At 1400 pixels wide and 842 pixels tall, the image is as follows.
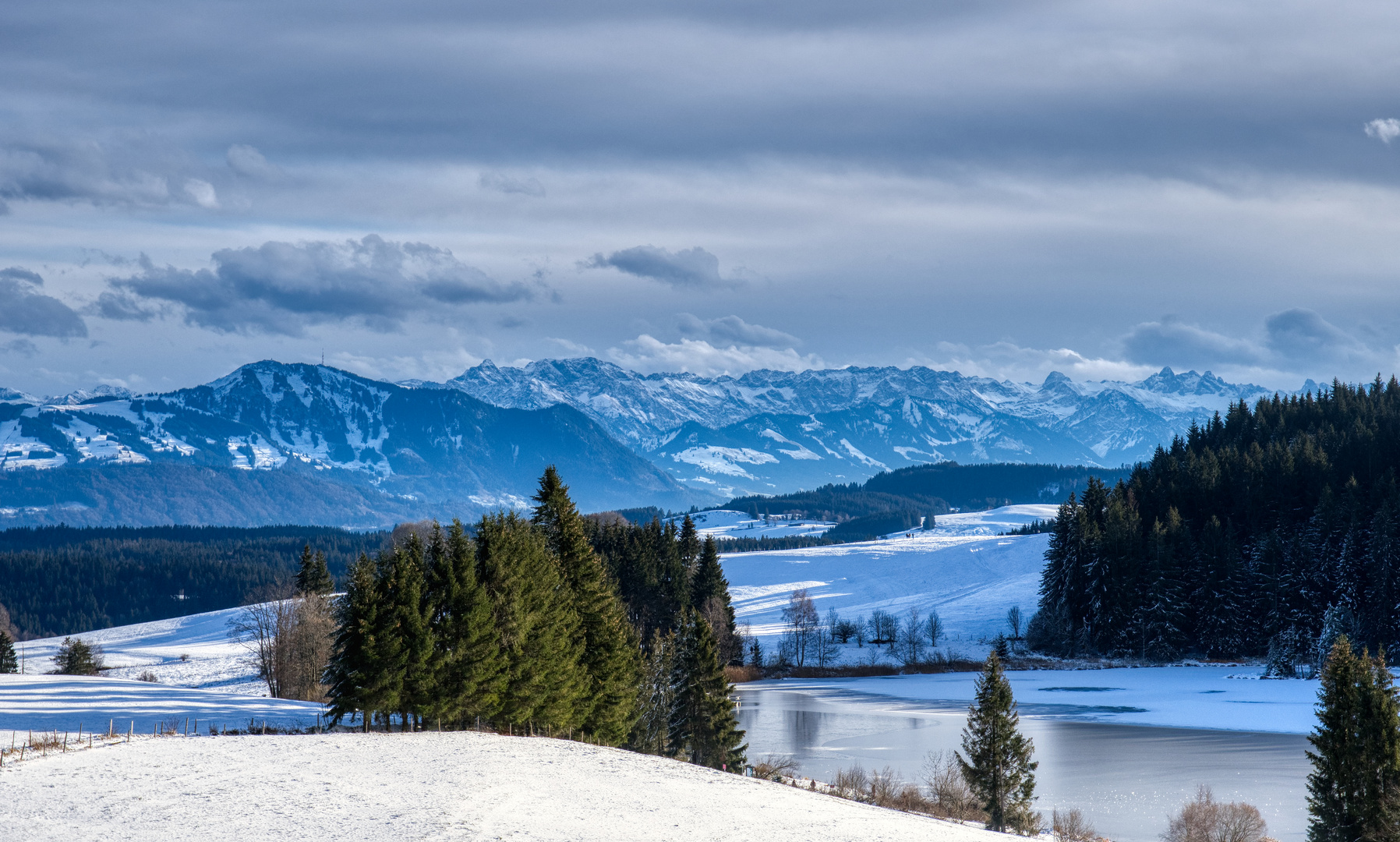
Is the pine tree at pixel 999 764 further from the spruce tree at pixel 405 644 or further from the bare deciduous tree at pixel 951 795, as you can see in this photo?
the spruce tree at pixel 405 644

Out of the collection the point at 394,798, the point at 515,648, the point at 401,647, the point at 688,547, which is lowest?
the point at 394,798

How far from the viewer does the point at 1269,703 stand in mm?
93688

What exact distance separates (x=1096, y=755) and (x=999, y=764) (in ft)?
86.1

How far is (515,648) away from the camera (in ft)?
173

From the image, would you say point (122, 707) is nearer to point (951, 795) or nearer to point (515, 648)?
point (515, 648)

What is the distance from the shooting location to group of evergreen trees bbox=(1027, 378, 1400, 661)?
119312 millimetres

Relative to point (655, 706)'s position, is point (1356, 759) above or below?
above

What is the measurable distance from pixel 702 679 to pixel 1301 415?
427 feet

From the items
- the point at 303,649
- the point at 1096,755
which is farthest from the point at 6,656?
the point at 1096,755

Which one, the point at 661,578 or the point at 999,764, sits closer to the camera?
the point at 999,764

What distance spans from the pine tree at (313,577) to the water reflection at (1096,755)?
36601 mm

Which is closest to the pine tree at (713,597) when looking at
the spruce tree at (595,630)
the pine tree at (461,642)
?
the spruce tree at (595,630)

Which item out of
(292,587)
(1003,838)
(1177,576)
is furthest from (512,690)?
(1177,576)

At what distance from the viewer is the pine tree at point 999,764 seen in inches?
1935
